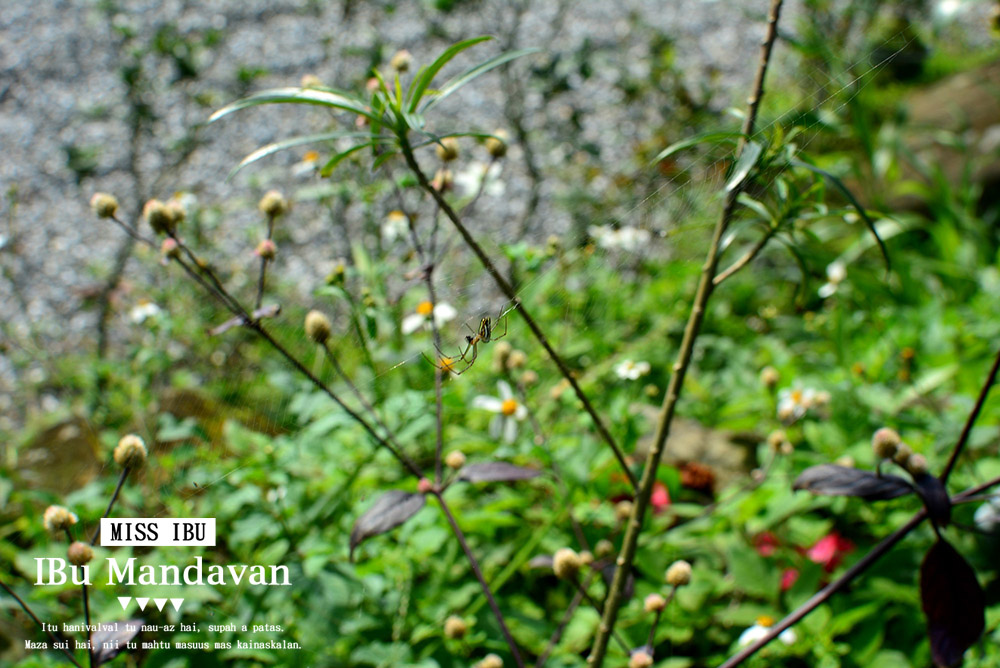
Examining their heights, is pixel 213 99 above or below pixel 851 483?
above

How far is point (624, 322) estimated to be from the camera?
6.65ft

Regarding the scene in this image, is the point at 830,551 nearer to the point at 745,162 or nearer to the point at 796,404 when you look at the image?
the point at 796,404

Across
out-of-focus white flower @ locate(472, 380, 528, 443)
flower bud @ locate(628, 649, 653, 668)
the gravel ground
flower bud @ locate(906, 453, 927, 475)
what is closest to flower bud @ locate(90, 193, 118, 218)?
out-of-focus white flower @ locate(472, 380, 528, 443)

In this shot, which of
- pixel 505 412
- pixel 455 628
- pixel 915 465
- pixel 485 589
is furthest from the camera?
pixel 505 412

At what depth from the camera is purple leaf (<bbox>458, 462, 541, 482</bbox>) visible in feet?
2.80

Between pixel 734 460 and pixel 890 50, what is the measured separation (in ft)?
3.79

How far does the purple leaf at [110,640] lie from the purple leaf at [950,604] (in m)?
0.81

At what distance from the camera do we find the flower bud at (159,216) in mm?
823

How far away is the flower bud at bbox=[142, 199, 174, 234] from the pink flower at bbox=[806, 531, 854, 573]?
1.09m

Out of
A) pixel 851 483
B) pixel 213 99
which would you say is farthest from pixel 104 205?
pixel 213 99

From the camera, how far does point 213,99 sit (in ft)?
8.52

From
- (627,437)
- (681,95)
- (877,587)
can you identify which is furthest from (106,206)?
(681,95)

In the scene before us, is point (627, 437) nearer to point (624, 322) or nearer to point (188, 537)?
point (188, 537)

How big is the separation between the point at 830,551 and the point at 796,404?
0.82 feet
